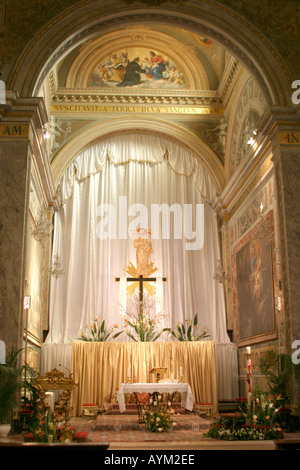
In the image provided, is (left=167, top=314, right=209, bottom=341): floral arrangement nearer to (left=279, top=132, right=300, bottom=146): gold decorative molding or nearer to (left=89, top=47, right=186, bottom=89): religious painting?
(left=279, top=132, right=300, bottom=146): gold decorative molding

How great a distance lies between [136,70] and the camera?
1906cm

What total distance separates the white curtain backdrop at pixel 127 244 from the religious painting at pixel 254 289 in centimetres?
140

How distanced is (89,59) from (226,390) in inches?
484

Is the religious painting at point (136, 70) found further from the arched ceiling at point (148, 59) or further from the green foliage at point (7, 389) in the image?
the green foliage at point (7, 389)

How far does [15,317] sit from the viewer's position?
10.3 metres

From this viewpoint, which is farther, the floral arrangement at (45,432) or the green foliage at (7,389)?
the green foliage at (7,389)

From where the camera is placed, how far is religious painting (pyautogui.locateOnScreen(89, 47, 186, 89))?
62.1 feet

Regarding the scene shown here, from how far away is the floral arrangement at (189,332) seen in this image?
16.9 m

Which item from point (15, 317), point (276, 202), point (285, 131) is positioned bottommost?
point (15, 317)

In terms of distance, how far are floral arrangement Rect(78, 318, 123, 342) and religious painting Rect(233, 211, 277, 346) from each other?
4.05 m

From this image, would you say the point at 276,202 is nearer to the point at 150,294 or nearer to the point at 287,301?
the point at 287,301

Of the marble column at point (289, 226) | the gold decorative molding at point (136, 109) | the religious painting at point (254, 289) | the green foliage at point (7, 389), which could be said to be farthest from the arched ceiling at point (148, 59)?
the green foliage at point (7, 389)

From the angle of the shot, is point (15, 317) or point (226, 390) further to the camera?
point (226, 390)
